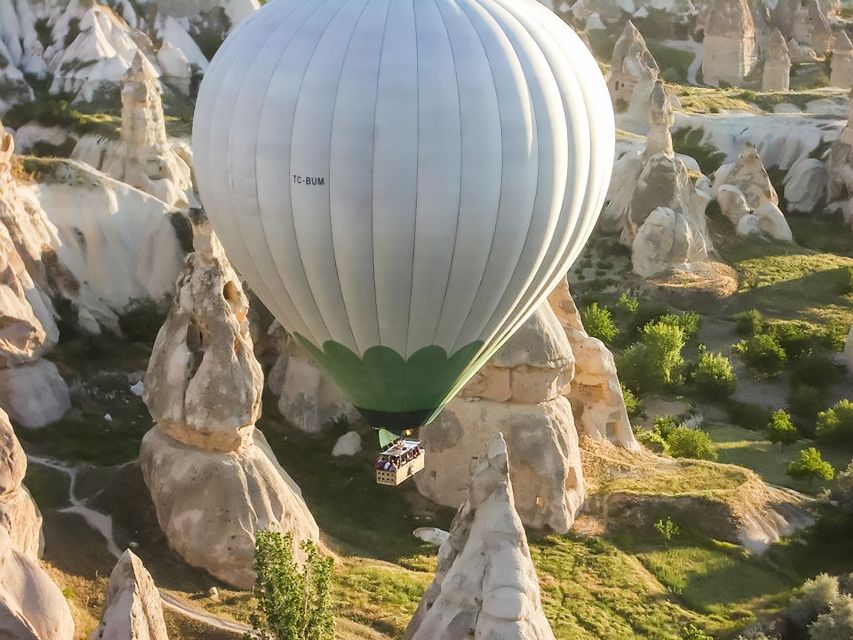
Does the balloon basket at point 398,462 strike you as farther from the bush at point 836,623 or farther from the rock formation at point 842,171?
the rock formation at point 842,171

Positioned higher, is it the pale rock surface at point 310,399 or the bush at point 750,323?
the pale rock surface at point 310,399

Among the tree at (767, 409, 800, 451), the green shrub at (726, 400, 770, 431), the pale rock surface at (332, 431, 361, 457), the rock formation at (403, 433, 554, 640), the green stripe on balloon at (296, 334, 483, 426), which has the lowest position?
the green shrub at (726, 400, 770, 431)

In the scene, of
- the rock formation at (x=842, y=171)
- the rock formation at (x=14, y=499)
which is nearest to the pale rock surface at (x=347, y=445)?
the rock formation at (x=14, y=499)

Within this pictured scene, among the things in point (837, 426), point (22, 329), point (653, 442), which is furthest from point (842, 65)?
point (22, 329)

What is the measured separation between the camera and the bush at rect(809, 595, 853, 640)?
16.0m

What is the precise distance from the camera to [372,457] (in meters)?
22.0

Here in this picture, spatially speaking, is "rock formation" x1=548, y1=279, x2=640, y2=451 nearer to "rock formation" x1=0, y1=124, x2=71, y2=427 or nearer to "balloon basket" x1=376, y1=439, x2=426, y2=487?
"balloon basket" x1=376, y1=439, x2=426, y2=487

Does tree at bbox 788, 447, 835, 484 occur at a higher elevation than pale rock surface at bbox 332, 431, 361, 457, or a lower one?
lower

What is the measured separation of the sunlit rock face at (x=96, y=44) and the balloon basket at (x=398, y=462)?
33.3 m

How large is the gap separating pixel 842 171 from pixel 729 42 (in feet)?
76.8

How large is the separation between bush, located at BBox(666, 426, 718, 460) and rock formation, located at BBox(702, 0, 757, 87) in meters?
45.9

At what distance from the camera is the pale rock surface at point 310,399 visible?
75.5 ft

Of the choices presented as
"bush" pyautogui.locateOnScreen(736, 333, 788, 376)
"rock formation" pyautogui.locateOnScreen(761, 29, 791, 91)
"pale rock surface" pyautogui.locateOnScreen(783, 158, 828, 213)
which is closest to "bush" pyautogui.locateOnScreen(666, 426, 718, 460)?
"bush" pyautogui.locateOnScreen(736, 333, 788, 376)

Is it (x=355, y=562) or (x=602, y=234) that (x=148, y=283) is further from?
(x=602, y=234)
